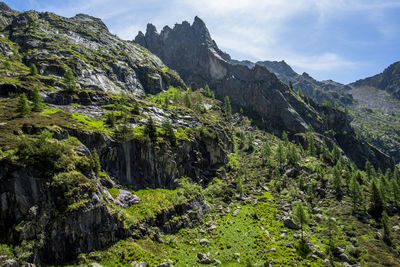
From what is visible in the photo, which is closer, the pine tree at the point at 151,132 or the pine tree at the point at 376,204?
the pine tree at the point at 151,132

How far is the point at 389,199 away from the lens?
75688 millimetres

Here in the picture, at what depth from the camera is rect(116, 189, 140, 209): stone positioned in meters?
45.8

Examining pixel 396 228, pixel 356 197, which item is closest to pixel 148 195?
pixel 356 197

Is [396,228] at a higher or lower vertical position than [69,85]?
lower

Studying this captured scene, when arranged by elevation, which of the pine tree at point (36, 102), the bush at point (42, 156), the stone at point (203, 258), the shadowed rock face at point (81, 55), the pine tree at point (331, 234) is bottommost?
the pine tree at point (331, 234)

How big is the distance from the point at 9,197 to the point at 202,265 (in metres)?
34.1

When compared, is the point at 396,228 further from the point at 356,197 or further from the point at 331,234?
the point at 331,234

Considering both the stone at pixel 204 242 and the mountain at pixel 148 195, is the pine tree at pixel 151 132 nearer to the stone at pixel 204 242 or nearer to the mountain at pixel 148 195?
the mountain at pixel 148 195

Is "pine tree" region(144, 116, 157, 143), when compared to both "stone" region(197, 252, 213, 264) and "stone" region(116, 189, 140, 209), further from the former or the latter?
"stone" region(197, 252, 213, 264)

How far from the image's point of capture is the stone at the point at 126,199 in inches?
1805

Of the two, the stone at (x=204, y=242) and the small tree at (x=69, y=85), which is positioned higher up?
the small tree at (x=69, y=85)

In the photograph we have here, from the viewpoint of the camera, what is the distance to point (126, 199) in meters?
47.6

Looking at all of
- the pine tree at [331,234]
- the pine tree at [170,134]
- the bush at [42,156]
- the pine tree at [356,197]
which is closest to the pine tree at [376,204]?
the pine tree at [356,197]

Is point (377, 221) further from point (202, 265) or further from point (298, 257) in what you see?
point (202, 265)
